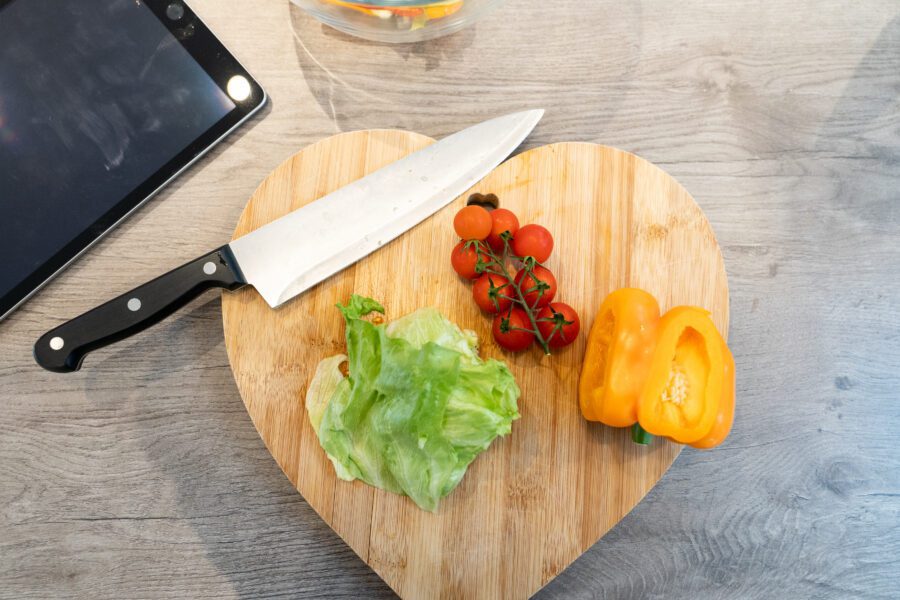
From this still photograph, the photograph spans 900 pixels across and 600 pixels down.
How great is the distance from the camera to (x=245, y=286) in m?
1.22

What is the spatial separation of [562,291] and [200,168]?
2.46 feet

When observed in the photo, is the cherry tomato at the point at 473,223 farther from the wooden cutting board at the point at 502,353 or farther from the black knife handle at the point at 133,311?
the black knife handle at the point at 133,311

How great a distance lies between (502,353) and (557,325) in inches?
5.3

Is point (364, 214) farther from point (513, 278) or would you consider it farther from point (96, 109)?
point (96, 109)

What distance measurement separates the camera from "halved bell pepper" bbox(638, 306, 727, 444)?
3.47ft

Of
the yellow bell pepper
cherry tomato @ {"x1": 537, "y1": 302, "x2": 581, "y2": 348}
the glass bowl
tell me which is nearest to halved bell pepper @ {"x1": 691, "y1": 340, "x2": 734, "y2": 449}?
the yellow bell pepper

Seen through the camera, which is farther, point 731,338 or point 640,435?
point 731,338

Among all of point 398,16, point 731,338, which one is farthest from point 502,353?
point 398,16

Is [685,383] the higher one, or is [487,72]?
[487,72]

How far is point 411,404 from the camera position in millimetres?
1095

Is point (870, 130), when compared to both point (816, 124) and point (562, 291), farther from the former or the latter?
point (562, 291)

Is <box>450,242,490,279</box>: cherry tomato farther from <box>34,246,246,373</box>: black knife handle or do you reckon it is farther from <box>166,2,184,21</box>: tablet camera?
<box>166,2,184,21</box>: tablet camera

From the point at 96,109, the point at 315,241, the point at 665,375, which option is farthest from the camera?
the point at 96,109

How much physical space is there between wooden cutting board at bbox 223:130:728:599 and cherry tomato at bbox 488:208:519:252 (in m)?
0.07
